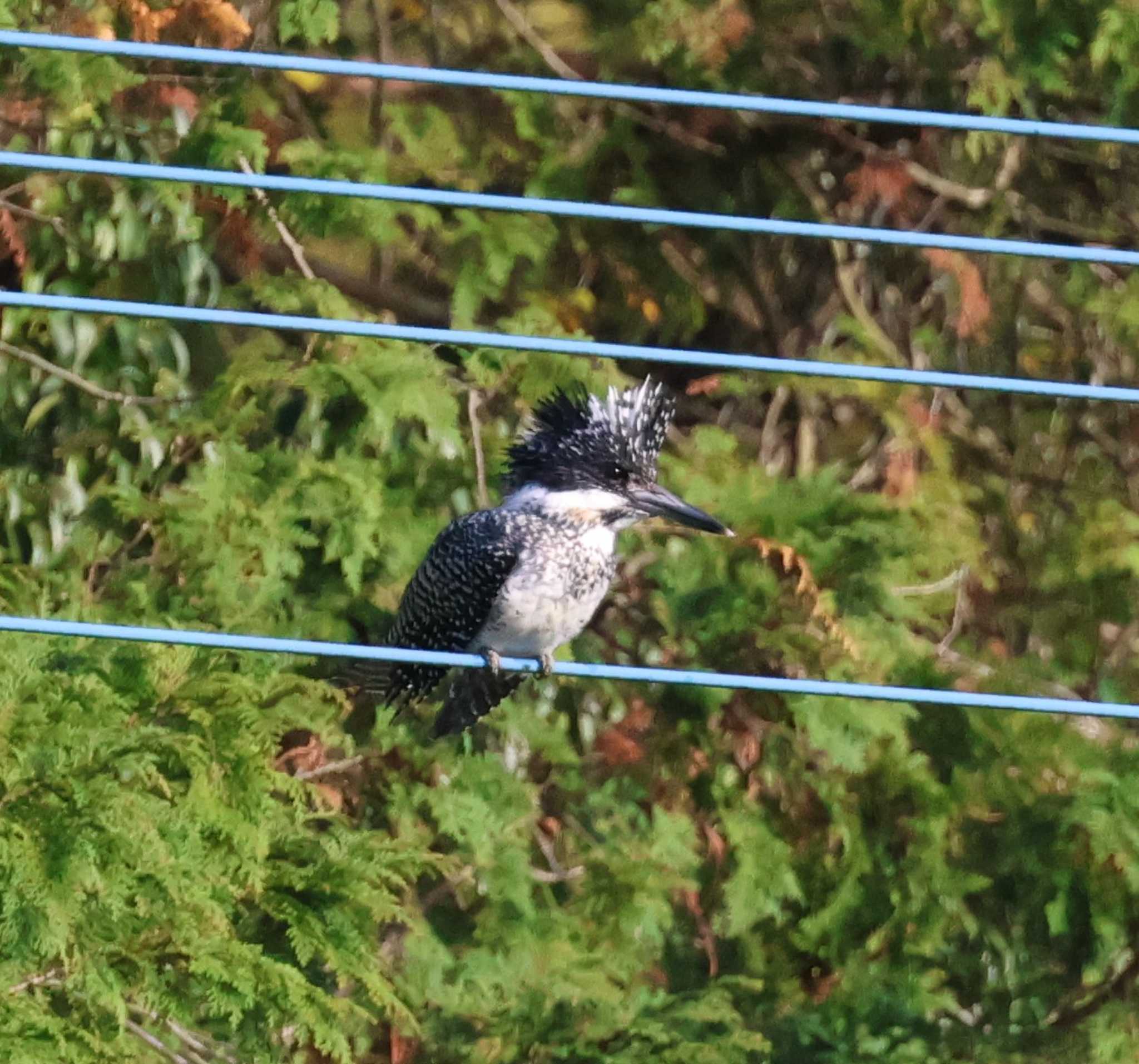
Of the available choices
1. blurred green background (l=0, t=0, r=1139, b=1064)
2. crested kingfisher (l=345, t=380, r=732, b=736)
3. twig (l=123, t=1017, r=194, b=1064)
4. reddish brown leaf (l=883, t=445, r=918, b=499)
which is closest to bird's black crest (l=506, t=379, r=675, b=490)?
crested kingfisher (l=345, t=380, r=732, b=736)

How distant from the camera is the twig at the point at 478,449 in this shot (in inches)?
158

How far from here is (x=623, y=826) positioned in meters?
4.10

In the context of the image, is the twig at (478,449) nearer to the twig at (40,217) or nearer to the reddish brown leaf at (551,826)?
the reddish brown leaf at (551,826)

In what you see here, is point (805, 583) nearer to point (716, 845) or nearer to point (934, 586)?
point (934, 586)

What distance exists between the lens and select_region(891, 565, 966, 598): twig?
4188 mm

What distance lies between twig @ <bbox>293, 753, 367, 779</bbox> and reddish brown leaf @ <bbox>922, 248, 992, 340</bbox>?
1607 mm

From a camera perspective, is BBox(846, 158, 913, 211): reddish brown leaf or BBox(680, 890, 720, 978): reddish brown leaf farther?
BBox(846, 158, 913, 211): reddish brown leaf

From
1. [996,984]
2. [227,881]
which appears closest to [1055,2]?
[996,984]

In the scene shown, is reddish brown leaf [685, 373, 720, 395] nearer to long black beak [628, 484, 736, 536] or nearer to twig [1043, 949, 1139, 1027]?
long black beak [628, 484, 736, 536]

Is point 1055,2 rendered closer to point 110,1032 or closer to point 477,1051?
point 477,1051

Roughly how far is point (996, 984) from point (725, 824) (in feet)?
2.35

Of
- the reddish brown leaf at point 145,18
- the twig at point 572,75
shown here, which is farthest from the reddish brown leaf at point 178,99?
the twig at point 572,75

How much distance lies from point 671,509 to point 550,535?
0.21 m

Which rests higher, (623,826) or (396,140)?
(396,140)
